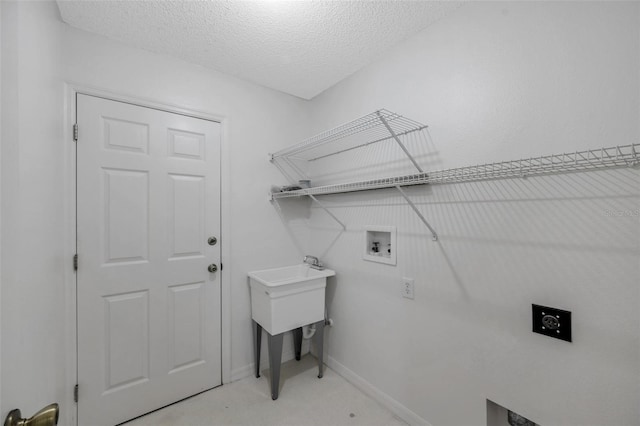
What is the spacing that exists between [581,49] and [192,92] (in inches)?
84.3

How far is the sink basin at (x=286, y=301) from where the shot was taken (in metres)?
1.82

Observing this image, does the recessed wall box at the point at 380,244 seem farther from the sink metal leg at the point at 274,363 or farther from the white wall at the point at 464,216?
the sink metal leg at the point at 274,363

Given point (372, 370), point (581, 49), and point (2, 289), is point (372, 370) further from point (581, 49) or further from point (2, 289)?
point (581, 49)

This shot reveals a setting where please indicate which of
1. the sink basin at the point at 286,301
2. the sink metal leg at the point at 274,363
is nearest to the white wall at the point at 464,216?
the sink basin at the point at 286,301

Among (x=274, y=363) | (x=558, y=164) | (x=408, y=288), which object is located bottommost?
(x=274, y=363)


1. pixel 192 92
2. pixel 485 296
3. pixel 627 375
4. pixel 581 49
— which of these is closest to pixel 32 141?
pixel 192 92

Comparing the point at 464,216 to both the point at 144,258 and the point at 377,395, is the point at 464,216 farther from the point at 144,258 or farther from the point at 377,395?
the point at 144,258

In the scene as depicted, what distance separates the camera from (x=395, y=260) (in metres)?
1.72

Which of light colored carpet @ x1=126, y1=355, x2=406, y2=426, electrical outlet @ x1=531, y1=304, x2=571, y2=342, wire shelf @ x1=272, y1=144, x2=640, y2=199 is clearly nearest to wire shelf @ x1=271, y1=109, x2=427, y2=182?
wire shelf @ x1=272, y1=144, x2=640, y2=199

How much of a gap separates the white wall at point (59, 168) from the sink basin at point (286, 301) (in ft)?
0.63

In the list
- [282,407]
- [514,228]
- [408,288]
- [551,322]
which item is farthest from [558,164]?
[282,407]

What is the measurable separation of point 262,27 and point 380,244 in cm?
156

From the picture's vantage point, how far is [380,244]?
74.3 inches

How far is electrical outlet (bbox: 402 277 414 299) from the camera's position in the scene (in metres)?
1.63
